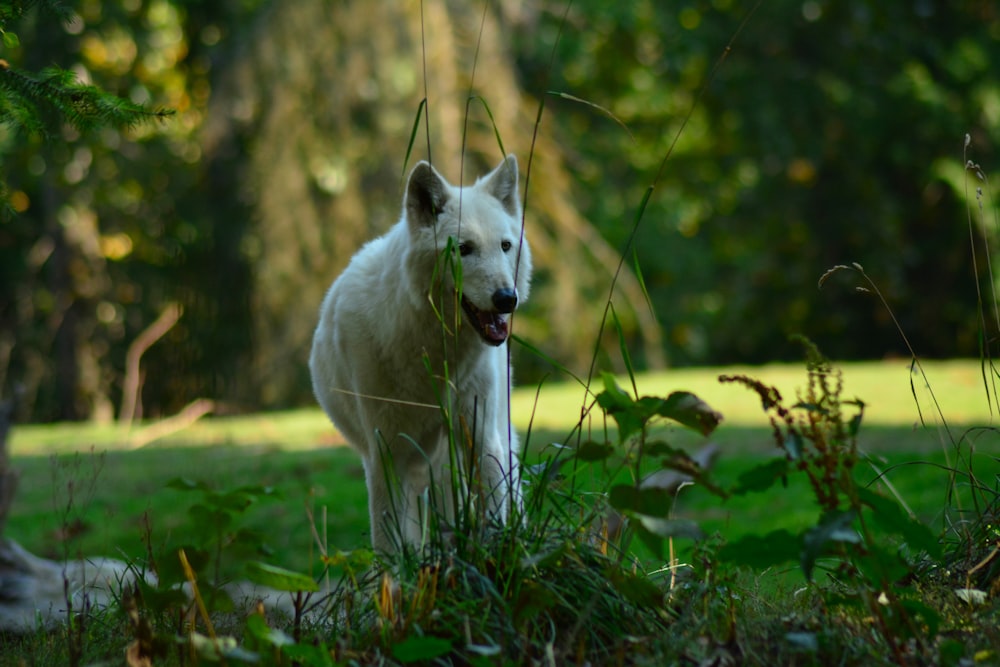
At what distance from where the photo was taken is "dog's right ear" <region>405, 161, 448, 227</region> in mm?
3975

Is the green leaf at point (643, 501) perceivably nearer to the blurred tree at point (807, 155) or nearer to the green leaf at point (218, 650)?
the green leaf at point (218, 650)

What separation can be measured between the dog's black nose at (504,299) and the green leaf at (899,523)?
1572mm

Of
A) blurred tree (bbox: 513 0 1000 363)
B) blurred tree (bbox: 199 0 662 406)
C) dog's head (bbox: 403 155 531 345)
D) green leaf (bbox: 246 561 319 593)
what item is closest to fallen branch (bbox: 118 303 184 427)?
blurred tree (bbox: 199 0 662 406)

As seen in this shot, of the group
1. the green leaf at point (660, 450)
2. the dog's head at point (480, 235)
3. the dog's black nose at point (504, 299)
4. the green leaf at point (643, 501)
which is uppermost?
the dog's head at point (480, 235)

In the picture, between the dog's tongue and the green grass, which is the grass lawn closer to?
the green grass

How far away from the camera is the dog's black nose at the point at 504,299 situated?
11.8ft

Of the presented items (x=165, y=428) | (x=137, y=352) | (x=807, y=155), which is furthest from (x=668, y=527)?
(x=807, y=155)

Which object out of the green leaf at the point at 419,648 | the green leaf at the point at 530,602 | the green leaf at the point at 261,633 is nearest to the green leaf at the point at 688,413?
the green leaf at the point at 530,602

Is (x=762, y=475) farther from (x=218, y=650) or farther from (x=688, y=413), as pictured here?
(x=218, y=650)

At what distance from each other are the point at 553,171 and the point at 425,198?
11794 millimetres

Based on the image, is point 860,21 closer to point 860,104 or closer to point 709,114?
point 860,104

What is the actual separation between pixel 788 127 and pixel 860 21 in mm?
2496

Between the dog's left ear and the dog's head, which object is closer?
the dog's head

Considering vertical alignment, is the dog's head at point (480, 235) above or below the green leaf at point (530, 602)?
above
